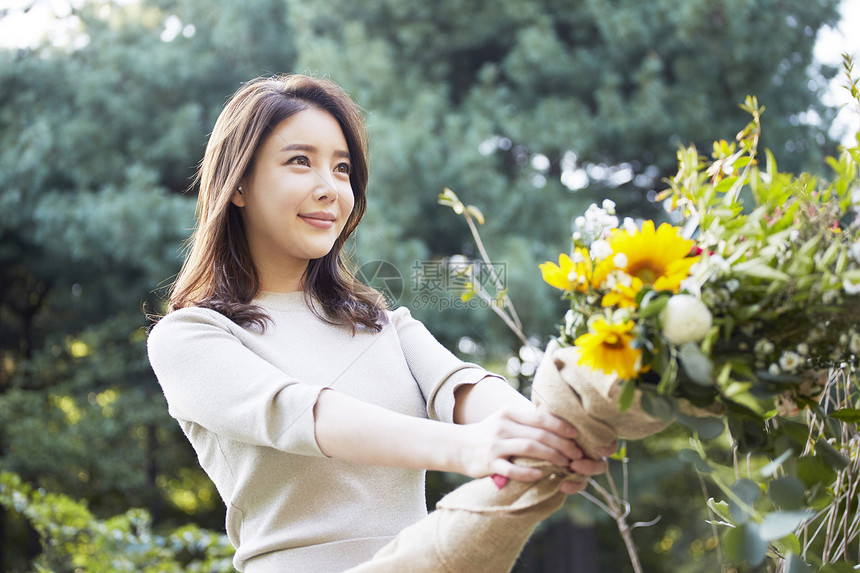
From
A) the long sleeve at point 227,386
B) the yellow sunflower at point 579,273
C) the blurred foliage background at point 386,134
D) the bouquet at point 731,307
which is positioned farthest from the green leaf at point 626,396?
the blurred foliage background at point 386,134

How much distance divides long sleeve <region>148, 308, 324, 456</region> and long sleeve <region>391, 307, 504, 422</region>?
25cm

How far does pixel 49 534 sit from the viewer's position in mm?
3211

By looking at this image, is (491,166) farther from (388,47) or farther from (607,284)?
(607,284)

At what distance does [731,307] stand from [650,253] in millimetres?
92

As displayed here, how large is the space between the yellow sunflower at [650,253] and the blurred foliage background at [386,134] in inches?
137

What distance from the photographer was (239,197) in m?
1.28

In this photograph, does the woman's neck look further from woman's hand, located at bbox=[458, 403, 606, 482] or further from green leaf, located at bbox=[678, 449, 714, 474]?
green leaf, located at bbox=[678, 449, 714, 474]

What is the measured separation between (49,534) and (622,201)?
4078 mm

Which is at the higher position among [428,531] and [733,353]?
[733,353]

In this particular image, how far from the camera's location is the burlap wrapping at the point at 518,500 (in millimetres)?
745

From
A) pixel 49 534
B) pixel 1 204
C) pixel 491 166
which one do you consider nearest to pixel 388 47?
pixel 491 166

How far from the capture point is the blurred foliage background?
4707mm

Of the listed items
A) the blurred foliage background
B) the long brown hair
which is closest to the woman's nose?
the long brown hair

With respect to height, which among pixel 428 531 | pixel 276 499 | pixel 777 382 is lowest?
pixel 276 499
